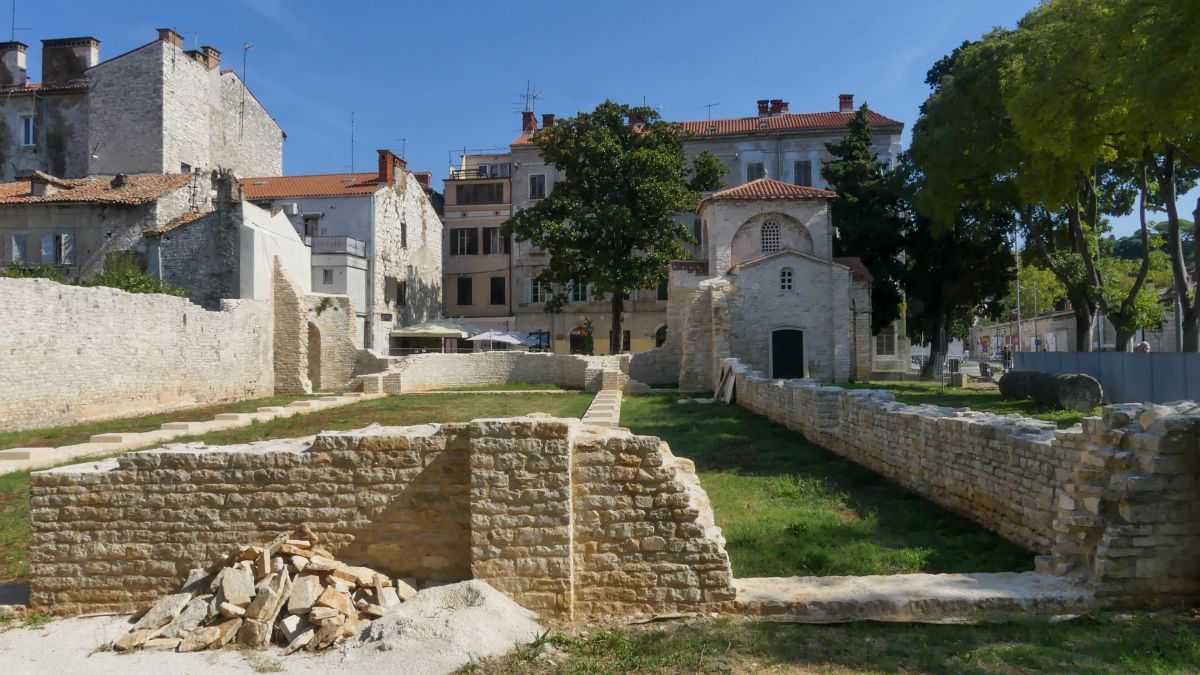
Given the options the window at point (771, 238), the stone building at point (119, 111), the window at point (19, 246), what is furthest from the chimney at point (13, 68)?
the window at point (771, 238)

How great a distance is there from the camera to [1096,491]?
573 centimetres

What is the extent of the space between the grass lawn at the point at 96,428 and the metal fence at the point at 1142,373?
19.4 meters

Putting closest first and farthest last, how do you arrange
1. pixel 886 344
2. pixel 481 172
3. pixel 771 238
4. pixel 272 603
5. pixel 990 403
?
1. pixel 272 603
2. pixel 990 403
3. pixel 771 238
4. pixel 886 344
5. pixel 481 172

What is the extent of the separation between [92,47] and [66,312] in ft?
88.2

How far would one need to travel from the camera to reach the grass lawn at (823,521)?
6570 millimetres

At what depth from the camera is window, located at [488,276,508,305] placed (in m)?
47.0

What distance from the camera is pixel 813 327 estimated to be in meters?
28.5

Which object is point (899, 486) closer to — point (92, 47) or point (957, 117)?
point (957, 117)

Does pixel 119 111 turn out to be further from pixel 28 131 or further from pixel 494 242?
pixel 494 242

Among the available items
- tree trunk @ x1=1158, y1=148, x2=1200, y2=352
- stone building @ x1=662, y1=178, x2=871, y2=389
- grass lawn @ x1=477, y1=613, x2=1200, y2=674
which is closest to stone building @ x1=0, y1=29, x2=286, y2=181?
stone building @ x1=662, y1=178, x2=871, y2=389

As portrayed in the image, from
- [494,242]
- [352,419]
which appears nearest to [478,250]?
[494,242]

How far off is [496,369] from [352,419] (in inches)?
556

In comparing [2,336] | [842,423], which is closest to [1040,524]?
[842,423]

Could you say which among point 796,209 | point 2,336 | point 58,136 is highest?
point 58,136
